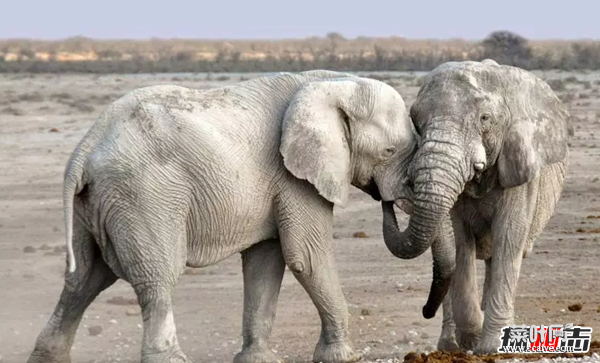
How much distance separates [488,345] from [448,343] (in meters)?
0.57

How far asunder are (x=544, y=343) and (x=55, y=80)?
34.7 meters

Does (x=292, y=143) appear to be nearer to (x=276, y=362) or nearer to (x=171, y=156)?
(x=171, y=156)

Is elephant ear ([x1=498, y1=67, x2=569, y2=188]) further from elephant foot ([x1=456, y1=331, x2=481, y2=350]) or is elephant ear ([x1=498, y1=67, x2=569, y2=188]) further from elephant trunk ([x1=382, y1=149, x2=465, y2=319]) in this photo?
elephant foot ([x1=456, y1=331, x2=481, y2=350])

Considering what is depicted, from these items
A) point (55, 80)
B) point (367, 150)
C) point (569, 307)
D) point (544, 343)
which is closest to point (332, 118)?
point (367, 150)

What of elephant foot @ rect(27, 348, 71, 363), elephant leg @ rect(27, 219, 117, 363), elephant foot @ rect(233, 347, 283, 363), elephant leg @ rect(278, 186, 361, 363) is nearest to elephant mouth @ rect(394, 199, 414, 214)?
elephant leg @ rect(278, 186, 361, 363)

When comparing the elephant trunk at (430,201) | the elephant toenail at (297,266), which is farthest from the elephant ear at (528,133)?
the elephant toenail at (297,266)

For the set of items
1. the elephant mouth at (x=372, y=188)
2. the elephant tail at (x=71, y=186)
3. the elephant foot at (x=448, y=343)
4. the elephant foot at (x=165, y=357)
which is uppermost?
the elephant tail at (x=71, y=186)

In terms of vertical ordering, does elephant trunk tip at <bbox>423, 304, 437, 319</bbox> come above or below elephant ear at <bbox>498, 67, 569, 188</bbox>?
below

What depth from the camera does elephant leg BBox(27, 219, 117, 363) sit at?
912cm

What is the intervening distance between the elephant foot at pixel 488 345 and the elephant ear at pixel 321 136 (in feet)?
3.89

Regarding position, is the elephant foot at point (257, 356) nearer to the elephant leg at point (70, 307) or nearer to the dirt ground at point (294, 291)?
the dirt ground at point (294, 291)

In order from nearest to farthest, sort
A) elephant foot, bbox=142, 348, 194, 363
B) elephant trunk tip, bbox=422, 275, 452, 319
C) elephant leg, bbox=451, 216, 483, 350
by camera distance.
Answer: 1. elephant foot, bbox=142, 348, 194, 363
2. elephant trunk tip, bbox=422, 275, 452, 319
3. elephant leg, bbox=451, 216, 483, 350

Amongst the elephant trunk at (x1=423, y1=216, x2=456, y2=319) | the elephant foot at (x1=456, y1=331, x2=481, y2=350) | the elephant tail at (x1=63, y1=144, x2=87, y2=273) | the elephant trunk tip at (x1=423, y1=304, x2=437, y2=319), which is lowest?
the elephant foot at (x1=456, y1=331, x2=481, y2=350)

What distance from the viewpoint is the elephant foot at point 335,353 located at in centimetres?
946
